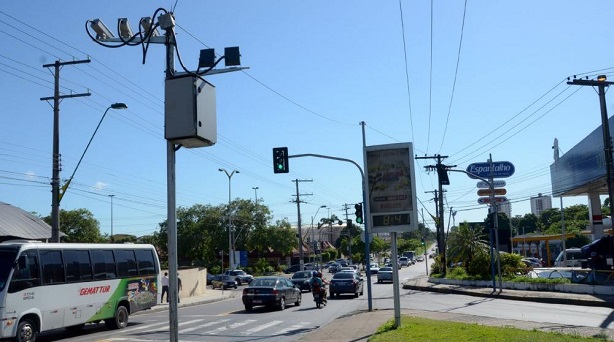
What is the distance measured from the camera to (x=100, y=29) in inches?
305

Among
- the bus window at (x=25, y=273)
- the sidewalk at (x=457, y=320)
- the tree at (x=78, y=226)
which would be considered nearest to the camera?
the sidewalk at (x=457, y=320)

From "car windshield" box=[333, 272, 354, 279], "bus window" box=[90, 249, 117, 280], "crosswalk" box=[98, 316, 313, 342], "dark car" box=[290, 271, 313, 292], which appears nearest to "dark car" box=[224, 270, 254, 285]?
"dark car" box=[290, 271, 313, 292]

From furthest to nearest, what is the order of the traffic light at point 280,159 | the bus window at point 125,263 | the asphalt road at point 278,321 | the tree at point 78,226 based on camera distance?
the tree at point 78,226
the traffic light at point 280,159
the bus window at point 125,263
the asphalt road at point 278,321

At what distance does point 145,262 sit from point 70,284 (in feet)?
16.6

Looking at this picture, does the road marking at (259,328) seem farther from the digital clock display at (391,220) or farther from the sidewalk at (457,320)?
the digital clock display at (391,220)

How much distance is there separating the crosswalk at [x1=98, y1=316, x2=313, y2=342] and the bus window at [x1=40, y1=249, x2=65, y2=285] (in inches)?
92.8

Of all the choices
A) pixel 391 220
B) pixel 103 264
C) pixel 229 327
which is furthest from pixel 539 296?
pixel 103 264

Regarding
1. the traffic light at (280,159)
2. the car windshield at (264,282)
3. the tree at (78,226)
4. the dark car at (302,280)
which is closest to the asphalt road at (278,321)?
the car windshield at (264,282)

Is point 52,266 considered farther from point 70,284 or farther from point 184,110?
point 184,110

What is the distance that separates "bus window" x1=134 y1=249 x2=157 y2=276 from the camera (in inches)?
909

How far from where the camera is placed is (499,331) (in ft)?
44.2

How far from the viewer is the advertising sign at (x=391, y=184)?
16.5 m

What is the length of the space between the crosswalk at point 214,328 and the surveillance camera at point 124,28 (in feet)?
35.9

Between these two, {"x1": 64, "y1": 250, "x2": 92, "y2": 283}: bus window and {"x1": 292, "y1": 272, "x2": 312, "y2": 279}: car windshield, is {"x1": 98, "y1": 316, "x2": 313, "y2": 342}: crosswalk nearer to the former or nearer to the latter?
{"x1": 64, "y1": 250, "x2": 92, "y2": 283}: bus window
